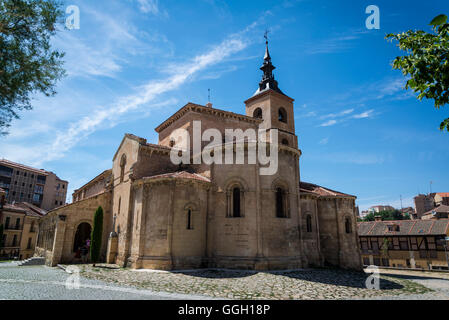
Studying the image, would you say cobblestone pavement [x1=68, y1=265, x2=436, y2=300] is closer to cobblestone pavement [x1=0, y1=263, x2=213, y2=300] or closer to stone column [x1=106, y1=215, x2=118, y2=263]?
cobblestone pavement [x1=0, y1=263, x2=213, y2=300]

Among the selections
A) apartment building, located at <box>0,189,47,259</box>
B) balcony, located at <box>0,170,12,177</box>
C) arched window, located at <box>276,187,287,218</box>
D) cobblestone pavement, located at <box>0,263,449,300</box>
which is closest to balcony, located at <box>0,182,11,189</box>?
balcony, located at <box>0,170,12,177</box>

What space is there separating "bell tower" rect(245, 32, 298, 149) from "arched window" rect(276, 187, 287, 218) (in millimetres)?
8273

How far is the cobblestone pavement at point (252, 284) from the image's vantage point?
33.9 ft

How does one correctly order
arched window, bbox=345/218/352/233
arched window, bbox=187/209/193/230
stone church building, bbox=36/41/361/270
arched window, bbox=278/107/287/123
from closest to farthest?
stone church building, bbox=36/41/361/270 → arched window, bbox=187/209/193/230 → arched window, bbox=345/218/352/233 → arched window, bbox=278/107/287/123

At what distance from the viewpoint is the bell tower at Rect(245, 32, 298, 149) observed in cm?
2558

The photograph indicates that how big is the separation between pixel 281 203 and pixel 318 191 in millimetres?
6015

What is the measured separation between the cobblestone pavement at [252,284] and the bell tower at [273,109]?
1373cm

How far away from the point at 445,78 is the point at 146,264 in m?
15.9

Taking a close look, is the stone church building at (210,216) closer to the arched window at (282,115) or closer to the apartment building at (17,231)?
the arched window at (282,115)

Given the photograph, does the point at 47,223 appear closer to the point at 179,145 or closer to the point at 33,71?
the point at 179,145

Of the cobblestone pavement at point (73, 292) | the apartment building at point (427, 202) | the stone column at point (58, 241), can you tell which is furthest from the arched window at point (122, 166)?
the apartment building at point (427, 202)

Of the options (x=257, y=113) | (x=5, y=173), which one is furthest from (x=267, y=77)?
(x=5, y=173)

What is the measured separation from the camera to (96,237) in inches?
771

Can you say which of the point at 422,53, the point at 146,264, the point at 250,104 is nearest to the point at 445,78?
the point at 422,53
